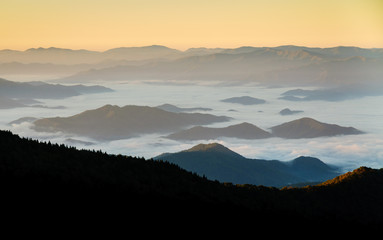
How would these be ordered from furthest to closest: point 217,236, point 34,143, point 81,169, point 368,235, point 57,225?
point 34,143
point 368,235
point 81,169
point 217,236
point 57,225

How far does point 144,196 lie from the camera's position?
128 feet

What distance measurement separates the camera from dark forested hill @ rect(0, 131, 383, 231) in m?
33.7

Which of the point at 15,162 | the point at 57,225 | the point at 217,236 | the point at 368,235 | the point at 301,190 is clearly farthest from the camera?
the point at 301,190

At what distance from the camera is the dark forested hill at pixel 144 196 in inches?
1326

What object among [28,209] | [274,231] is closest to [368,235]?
[274,231]

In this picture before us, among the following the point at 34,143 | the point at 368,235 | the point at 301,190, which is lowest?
the point at 368,235

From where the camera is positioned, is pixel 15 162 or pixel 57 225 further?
pixel 15 162


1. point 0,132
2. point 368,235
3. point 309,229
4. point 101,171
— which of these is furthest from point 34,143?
point 368,235

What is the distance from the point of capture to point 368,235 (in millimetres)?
45719

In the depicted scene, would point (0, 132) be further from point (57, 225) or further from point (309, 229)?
point (309, 229)

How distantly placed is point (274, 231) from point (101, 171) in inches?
622

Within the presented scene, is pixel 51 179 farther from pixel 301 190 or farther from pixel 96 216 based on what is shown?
pixel 301 190

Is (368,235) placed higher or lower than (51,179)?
lower

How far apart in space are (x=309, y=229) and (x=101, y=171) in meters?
18.9
